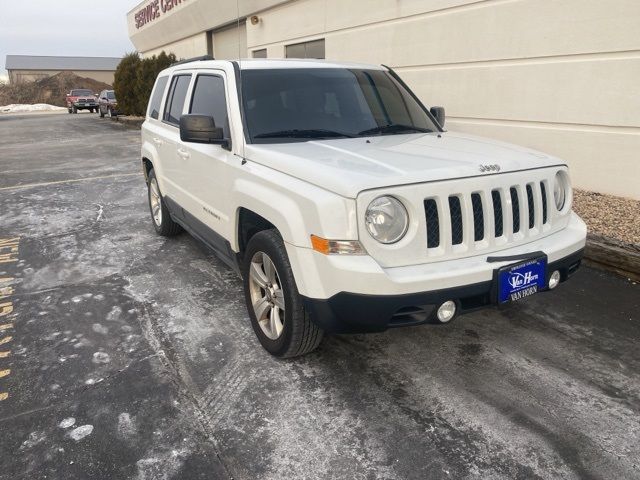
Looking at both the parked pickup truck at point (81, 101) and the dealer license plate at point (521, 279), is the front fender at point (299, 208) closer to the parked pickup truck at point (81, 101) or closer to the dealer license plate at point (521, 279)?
the dealer license plate at point (521, 279)

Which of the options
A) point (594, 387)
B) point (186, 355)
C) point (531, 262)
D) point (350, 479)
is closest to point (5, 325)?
point (186, 355)

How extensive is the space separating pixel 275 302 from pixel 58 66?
95.0m

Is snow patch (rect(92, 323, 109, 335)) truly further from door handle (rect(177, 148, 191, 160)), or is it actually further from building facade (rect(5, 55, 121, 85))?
building facade (rect(5, 55, 121, 85))

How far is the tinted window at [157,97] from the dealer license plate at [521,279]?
4.26 m

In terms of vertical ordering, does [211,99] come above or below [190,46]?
below

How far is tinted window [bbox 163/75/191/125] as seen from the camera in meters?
4.85

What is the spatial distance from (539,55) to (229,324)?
592cm

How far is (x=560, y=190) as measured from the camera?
347 centimetres

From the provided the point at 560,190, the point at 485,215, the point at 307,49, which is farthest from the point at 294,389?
the point at 307,49

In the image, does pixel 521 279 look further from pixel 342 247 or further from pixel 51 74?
pixel 51 74

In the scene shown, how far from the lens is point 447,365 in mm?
3258

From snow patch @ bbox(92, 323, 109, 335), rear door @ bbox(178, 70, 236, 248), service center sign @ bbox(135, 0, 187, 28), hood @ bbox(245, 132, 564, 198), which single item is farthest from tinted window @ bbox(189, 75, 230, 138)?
service center sign @ bbox(135, 0, 187, 28)

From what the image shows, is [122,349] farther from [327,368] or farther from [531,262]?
[531,262]

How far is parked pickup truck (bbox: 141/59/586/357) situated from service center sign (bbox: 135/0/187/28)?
1969 cm
